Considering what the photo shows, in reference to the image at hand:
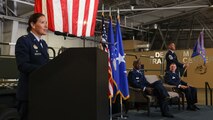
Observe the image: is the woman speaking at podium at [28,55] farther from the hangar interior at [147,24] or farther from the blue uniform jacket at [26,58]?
→ the hangar interior at [147,24]

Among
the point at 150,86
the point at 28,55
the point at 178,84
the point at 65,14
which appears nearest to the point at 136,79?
the point at 150,86

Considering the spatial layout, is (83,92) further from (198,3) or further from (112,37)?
(198,3)

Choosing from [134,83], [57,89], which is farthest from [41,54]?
[134,83]

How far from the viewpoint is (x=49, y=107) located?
68.9 inches

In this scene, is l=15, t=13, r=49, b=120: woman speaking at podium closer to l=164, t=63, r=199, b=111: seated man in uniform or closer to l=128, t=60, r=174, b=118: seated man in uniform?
l=128, t=60, r=174, b=118: seated man in uniform

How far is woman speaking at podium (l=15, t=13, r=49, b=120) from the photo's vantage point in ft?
6.53

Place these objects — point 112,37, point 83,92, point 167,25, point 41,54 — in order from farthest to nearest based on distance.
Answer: point 167,25, point 112,37, point 41,54, point 83,92

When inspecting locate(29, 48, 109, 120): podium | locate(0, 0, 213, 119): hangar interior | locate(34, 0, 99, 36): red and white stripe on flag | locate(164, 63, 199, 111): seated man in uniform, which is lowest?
locate(164, 63, 199, 111): seated man in uniform

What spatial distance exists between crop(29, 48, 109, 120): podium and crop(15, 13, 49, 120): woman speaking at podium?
0.72 ft

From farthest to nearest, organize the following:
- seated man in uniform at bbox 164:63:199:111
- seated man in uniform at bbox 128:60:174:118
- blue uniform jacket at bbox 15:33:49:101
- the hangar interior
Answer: the hangar interior
seated man in uniform at bbox 164:63:199:111
seated man in uniform at bbox 128:60:174:118
blue uniform jacket at bbox 15:33:49:101

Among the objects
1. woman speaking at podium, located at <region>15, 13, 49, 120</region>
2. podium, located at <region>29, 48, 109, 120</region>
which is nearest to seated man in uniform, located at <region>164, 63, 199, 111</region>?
woman speaking at podium, located at <region>15, 13, 49, 120</region>

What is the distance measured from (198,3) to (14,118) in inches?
346

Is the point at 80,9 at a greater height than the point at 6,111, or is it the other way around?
the point at 80,9

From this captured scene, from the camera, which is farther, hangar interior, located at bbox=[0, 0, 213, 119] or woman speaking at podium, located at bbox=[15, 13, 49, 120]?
hangar interior, located at bbox=[0, 0, 213, 119]
